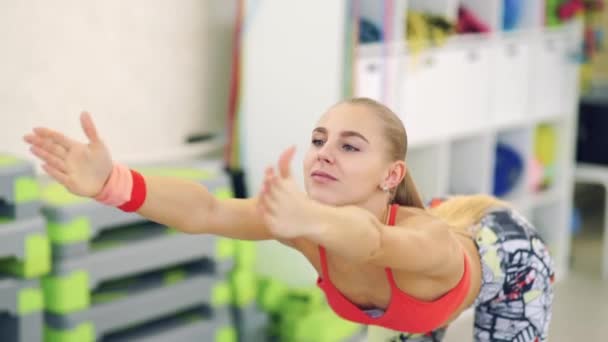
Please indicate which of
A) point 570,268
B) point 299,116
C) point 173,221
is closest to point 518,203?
point 570,268

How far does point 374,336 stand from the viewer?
194cm

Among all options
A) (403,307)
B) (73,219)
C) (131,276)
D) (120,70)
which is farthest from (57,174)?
(120,70)

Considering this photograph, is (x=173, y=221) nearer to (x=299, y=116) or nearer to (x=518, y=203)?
(x=299, y=116)

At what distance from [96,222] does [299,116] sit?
0.77 m

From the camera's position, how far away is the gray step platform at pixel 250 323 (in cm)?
274

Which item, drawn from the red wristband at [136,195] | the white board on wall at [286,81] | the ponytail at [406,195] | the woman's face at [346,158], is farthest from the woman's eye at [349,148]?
the white board on wall at [286,81]

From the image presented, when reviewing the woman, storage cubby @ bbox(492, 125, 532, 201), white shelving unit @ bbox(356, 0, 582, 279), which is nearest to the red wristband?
the woman

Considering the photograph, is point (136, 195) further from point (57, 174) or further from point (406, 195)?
point (406, 195)

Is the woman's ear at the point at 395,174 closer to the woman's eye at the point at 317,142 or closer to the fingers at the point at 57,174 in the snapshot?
the woman's eye at the point at 317,142

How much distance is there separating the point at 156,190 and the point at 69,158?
16cm

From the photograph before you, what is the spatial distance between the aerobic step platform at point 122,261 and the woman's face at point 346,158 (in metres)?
1.06

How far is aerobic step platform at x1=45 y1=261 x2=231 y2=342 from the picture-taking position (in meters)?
2.29

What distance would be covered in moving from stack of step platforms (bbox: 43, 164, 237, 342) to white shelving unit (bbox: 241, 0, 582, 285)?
13.0 inches

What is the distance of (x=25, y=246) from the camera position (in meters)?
2.12
